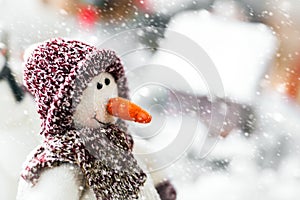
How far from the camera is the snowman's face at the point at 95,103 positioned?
46 cm

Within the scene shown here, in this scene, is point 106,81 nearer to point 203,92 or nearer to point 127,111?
point 127,111

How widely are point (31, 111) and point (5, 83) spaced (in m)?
0.07

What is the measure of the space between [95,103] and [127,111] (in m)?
0.04

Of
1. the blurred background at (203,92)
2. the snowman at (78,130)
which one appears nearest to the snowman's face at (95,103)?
the snowman at (78,130)

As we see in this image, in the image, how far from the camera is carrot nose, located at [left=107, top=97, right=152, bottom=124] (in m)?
0.47

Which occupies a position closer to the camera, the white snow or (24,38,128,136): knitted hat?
(24,38,128,136): knitted hat

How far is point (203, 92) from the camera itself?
24.6 inches

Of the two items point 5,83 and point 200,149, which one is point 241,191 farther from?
point 5,83

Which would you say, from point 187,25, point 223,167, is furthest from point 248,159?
point 187,25

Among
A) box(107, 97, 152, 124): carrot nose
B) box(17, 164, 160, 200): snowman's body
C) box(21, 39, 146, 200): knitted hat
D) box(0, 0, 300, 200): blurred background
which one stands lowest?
box(17, 164, 160, 200): snowman's body

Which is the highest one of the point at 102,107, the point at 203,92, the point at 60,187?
the point at 203,92

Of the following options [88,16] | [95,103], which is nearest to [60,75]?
[95,103]

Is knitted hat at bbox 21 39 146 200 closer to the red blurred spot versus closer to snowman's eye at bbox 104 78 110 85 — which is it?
snowman's eye at bbox 104 78 110 85

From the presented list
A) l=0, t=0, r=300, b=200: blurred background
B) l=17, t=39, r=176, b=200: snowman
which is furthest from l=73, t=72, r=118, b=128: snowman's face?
l=0, t=0, r=300, b=200: blurred background
